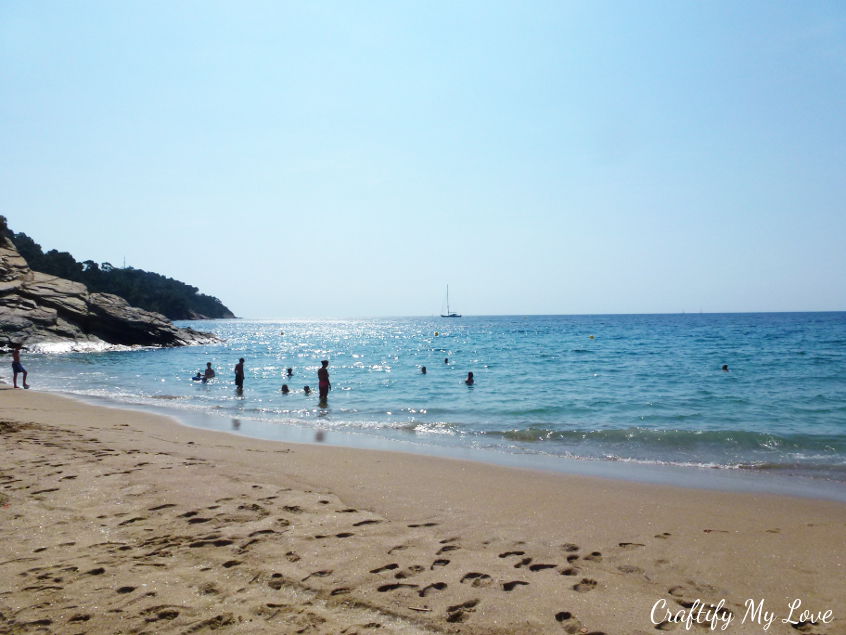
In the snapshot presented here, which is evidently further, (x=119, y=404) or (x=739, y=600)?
(x=119, y=404)

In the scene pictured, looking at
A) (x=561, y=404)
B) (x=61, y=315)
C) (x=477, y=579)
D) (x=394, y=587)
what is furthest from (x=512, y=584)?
(x=61, y=315)

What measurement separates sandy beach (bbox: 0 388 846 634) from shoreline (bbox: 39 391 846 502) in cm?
75

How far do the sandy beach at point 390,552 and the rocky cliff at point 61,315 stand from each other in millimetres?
43105

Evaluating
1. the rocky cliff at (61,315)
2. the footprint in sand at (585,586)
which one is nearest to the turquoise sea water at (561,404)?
the footprint in sand at (585,586)

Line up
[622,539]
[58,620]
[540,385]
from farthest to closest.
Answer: [540,385] → [622,539] → [58,620]

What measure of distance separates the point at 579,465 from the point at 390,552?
6037 mm

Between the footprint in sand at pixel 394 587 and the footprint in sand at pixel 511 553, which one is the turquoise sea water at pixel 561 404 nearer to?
the footprint in sand at pixel 511 553

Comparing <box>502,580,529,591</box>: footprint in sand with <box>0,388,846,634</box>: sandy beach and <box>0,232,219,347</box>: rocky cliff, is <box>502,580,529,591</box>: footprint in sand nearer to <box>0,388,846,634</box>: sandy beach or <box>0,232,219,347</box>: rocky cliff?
<box>0,388,846,634</box>: sandy beach

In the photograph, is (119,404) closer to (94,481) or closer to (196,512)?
(94,481)

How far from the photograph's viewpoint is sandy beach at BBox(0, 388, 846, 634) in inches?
149

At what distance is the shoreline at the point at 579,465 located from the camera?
842 cm

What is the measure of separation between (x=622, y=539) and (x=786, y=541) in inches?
69.4

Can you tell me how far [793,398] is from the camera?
18.8 meters

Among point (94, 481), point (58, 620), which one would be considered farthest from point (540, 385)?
point (58, 620)
